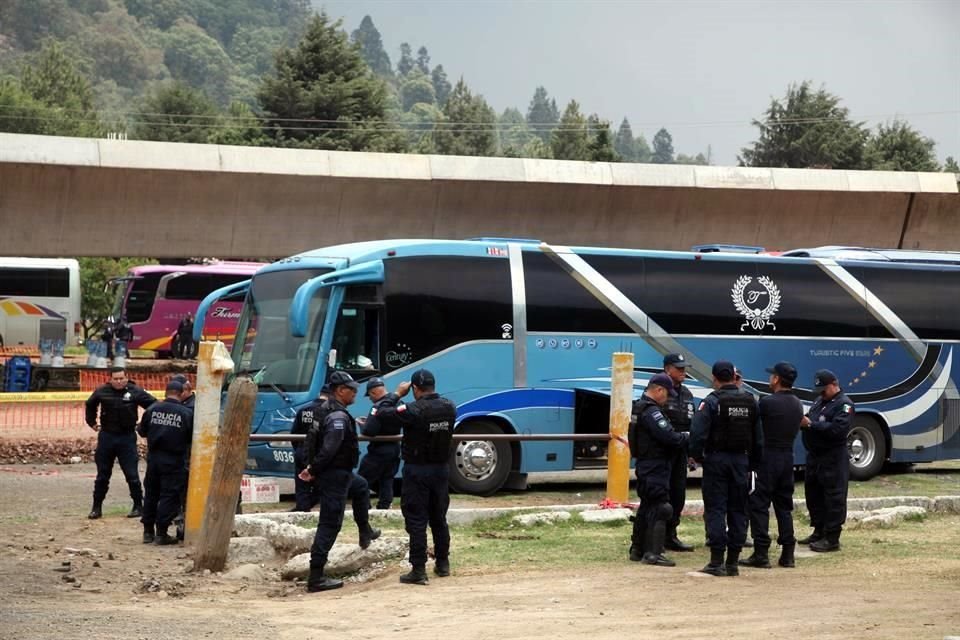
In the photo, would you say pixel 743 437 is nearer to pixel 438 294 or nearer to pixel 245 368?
pixel 438 294

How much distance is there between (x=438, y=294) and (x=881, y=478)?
7.72 meters

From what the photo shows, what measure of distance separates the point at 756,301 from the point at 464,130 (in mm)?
84809

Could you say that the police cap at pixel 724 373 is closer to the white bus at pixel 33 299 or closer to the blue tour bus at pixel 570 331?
the blue tour bus at pixel 570 331

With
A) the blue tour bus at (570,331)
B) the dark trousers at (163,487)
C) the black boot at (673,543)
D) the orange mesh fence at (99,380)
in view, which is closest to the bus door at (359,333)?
the blue tour bus at (570,331)

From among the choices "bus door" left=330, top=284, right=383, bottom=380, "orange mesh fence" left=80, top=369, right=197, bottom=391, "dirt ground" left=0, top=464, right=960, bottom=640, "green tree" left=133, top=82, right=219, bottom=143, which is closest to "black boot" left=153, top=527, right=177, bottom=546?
"dirt ground" left=0, top=464, right=960, bottom=640

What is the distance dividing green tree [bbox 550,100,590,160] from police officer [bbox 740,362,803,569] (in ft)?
262

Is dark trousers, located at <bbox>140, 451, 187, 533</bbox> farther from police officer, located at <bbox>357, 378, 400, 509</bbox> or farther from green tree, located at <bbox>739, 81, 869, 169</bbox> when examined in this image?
green tree, located at <bbox>739, 81, 869, 169</bbox>

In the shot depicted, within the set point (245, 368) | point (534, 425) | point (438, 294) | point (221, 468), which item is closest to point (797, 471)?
point (534, 425)

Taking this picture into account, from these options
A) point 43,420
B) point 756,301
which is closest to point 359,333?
point 756,301

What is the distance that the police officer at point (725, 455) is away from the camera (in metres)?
11.4

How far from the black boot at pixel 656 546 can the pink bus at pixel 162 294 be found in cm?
3380

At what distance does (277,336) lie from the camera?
17.5 meters

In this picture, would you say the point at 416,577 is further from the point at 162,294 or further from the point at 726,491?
the point at 162,294

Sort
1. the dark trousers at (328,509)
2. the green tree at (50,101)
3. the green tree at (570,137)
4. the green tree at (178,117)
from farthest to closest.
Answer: the green tree at (570,137)
the green tree at (178,117)
the green tree at (50,101)
the dark trousers at (328,509)
